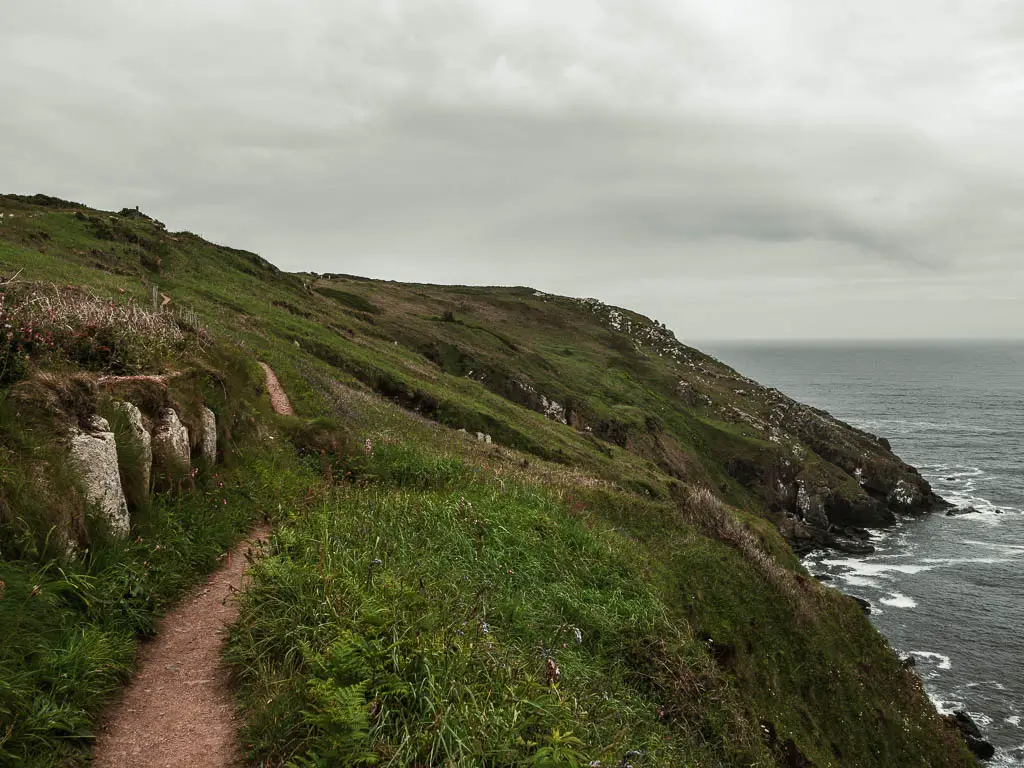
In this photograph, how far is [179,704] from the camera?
614cm

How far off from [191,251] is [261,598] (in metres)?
55.6

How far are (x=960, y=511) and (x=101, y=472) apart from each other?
85736 mm

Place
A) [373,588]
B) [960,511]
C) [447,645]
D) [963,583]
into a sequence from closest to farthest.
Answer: [447,645], [373,588], [963,583], [960,511]

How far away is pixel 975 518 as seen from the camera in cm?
6594

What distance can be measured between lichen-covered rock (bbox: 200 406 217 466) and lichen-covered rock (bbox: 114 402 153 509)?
6.72ft

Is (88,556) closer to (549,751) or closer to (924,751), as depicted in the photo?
(549,751)

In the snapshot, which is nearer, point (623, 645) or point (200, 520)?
point (200, 520)

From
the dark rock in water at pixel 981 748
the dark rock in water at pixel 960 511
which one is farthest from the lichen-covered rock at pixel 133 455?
the dark rock in water at pixel 960 511

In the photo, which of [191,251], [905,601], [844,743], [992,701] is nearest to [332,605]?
[844,743]

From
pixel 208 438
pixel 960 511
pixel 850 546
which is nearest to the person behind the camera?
pixel 208 438

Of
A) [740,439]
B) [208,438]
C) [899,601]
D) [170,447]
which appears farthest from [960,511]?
[170,447]

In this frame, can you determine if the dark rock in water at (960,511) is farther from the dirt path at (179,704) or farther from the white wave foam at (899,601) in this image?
the dirt path at (179,704)

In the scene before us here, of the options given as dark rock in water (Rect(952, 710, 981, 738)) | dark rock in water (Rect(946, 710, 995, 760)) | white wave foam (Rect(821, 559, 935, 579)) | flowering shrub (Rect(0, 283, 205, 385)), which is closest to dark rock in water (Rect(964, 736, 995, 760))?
dark rock in water (Rect(946, 710, 995, 760))

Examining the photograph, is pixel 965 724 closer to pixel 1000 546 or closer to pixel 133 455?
pixel 133 455
